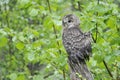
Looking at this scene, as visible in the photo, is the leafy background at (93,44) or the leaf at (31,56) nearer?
the leafy background at (93,44)

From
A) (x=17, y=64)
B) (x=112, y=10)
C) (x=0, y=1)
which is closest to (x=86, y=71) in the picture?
(x=112, y=10)

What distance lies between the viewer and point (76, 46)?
2834mm

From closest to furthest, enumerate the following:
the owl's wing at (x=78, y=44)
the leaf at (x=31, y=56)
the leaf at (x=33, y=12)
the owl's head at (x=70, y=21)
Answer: the owl's wing at (x=78, y=44) < the owl's head at (x=70, y=21) < the leaf at (x=31, y=56) < the leaf at (x=33, y=12)

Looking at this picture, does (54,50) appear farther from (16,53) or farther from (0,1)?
(16,53)

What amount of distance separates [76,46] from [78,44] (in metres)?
0.03

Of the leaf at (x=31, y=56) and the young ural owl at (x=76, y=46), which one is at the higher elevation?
the young ural owl at (x=76, y=46)

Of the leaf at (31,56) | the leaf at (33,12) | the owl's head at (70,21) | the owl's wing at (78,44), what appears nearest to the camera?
the owl's wing at (78,44)

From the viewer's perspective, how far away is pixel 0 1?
3828 millimetres

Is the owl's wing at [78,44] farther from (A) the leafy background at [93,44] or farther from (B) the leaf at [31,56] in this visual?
(B) the leaf at [31,56]

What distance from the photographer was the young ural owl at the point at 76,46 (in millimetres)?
2854

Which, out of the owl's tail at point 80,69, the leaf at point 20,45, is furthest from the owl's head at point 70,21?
the leaf at point 20,45

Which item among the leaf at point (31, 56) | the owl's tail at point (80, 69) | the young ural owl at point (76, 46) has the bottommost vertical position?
the leaf at point (31, 56)

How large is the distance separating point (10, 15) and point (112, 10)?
4182 millimetres

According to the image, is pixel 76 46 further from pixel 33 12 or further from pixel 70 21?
pixel 33 12
